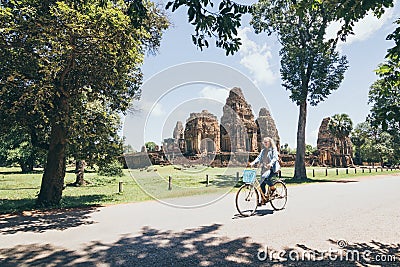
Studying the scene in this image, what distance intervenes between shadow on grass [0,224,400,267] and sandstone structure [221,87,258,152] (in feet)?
144

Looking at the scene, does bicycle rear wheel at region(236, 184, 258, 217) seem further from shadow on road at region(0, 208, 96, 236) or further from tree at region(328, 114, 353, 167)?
tree at region(328, 114, 353, 167)

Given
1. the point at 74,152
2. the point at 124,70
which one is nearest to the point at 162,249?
the point at 124,70

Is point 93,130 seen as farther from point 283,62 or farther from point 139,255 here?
point 283,62

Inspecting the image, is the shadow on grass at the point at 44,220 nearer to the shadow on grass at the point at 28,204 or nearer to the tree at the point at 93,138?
the shadow on grass at the point at 28,204

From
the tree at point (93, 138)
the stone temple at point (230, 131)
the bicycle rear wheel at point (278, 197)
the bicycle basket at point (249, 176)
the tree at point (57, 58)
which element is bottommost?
the bicycle rear wheel at point (278, 197)

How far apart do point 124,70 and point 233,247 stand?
6.98m

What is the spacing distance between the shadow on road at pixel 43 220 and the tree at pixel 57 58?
1695 millimetres

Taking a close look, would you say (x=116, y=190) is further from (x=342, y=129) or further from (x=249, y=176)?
(x=342, y=129)

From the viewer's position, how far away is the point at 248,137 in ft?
161

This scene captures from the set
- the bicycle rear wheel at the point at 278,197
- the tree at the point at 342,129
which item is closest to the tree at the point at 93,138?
the bicycle rear wheel at the point at 278,197

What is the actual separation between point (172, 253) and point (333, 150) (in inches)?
2695

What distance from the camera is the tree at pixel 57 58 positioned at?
8156 mm

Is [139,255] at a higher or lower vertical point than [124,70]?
lower

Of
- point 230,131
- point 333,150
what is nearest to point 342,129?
point 333,150
